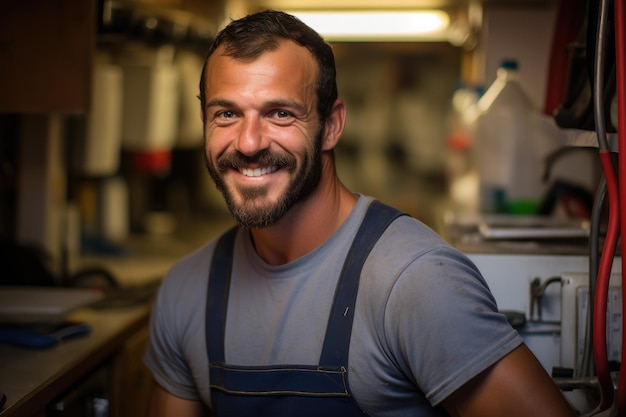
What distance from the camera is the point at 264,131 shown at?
1776mm

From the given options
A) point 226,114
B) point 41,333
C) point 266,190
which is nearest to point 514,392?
point 266,190

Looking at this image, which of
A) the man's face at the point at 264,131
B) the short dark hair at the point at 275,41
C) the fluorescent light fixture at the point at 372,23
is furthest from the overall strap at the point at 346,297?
the fluorescent light fixture at the point at 372,23

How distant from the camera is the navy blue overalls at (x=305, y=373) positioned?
174 centimetres

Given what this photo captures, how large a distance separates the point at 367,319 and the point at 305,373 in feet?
0.61

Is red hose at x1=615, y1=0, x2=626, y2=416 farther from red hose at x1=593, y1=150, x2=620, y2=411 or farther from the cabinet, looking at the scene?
the cabinet

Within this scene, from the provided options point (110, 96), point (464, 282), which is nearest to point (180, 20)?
point (110, 96)

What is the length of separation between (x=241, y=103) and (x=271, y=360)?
1.83 feet

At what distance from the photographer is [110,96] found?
349 centimetres

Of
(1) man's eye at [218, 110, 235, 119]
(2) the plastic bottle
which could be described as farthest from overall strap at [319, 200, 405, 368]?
(2) the plastic bottle

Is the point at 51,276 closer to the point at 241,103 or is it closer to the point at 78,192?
the point at 78,192

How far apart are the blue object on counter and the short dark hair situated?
869 millimetres

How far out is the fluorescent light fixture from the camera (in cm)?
382

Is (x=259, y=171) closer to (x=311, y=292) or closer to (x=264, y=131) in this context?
(x=264, y=131)

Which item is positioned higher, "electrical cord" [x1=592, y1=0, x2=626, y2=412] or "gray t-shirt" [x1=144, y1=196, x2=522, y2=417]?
"electrical cord" [x1=592, y1=0, x2=626, y2=412]
